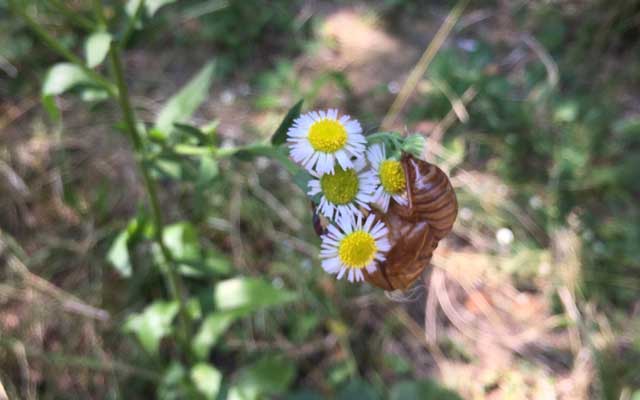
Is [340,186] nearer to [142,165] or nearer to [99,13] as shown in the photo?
[142,165]

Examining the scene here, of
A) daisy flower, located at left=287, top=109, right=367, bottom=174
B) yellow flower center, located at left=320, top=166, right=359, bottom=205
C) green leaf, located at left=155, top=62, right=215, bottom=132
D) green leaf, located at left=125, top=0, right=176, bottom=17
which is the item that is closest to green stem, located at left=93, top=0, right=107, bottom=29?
green leaf, located at left=125, top=0, right=176, bottom=17

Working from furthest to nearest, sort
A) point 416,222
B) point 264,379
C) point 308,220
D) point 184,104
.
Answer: point 308,220, point 264,379, point 184,104, point 416,222

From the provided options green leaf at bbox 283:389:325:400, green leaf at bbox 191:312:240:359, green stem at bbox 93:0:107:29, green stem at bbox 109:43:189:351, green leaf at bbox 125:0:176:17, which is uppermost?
green leaf at bbox 125:0:176:17

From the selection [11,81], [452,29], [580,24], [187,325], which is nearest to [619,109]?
[580,24]

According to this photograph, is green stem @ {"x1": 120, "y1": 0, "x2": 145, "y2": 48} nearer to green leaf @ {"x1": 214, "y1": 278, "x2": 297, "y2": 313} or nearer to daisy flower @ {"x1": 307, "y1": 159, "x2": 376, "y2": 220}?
daisy flower @ {"x1": 307, "y1": 159, "x2": 376, "y2": 220}

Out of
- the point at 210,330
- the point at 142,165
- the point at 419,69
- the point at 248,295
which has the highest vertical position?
the point at 419,69

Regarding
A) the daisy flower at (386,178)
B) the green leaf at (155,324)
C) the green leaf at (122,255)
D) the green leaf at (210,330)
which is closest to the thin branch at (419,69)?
the green leaf at (210,330)

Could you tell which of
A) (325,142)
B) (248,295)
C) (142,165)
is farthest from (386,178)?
(248,295)
